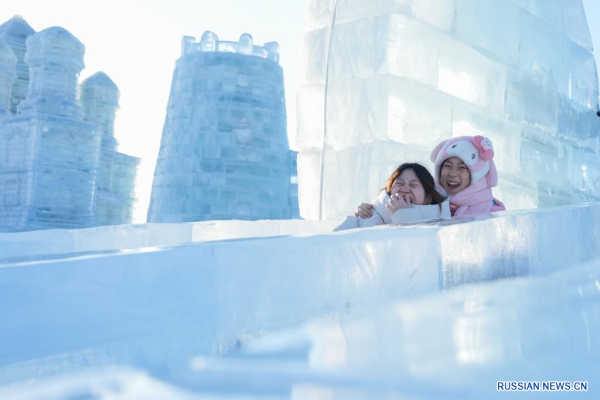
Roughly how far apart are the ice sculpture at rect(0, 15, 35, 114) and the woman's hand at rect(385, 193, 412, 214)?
61.1ft

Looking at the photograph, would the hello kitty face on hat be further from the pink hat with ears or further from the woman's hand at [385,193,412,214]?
the woman's hand at [385,193,412,214]

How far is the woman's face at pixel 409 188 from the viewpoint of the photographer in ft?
9.71

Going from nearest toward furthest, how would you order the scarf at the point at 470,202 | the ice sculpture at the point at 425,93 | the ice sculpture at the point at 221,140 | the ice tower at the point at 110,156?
the scarf at the point at 470,202 < the ice sculpture at the point at 425,93 < the ice sculpture at the point at 221,140 < the ice tower at the point at 110,156

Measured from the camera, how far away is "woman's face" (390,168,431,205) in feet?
9.71

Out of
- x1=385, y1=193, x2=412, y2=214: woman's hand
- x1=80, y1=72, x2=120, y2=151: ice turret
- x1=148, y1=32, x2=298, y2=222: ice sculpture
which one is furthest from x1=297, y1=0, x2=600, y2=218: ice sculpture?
x1=80, y1=72, x2=120, y2=151: ice turret

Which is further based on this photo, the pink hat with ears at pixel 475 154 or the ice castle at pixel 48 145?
the ice castle at pixel 48 145

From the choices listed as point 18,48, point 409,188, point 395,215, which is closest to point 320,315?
point 395,215

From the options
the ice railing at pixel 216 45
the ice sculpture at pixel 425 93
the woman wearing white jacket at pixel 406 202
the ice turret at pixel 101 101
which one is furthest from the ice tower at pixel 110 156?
the woman wearing white jacket at pixel 406 202

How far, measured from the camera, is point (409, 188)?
118 inches

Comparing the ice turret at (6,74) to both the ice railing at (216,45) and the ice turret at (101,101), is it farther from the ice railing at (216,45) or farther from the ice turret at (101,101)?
the ice railing at (216,45)

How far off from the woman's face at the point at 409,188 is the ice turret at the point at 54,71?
14.8 meters

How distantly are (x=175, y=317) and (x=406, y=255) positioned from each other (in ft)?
2.35

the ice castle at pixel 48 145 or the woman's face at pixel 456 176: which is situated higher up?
the ice castle at pixel 48 145

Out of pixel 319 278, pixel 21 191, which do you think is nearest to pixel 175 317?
pixel 319 278
